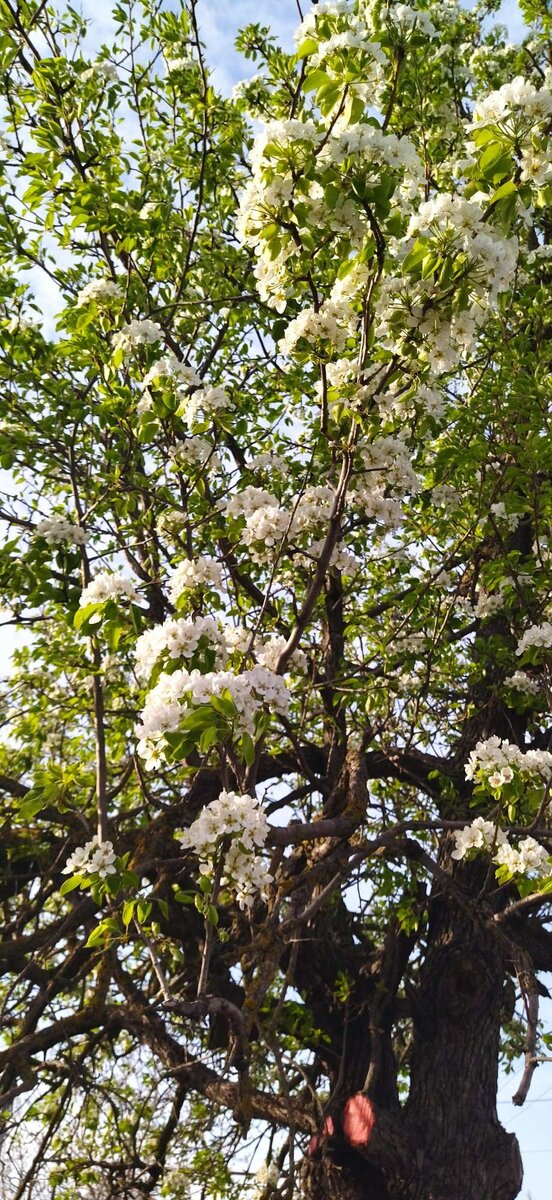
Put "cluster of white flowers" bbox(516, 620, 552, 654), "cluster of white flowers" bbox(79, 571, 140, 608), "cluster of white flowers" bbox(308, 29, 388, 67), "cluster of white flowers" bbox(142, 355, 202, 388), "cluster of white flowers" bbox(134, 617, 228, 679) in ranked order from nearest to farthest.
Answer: "cluster of white flowers" bbox(308, 29, 388, 67) < "cluster of white flowers" bbox(134, 617, 228, 679) < "cluster of white flowers" bbox(79, 571, 140, 608) < "cluster of white flowers" bbox(142, 355, 202, 388) < "cluster of white flowers" bbox(516, 620, 552, 654)

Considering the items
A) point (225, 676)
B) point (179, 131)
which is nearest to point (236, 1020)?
point (225, 676)

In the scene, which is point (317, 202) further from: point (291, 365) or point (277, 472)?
point (291, 365)

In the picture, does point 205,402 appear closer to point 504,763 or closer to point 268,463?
point 268,463

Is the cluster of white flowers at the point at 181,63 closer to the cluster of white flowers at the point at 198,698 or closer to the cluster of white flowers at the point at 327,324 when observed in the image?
the cluster of white flowers at the point at 327,324

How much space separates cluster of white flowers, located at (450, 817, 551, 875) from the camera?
3.67 meters

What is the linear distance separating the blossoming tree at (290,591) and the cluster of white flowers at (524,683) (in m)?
0.07

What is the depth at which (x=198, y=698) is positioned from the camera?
8.23ft

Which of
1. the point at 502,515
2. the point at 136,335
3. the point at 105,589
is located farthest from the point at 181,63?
the point at 105,589

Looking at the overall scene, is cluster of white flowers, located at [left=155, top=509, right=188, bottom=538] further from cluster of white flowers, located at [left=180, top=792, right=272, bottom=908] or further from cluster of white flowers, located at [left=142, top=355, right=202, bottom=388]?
cluster of white flowers, located at [left=180, top=792, right=272, bottom=908]

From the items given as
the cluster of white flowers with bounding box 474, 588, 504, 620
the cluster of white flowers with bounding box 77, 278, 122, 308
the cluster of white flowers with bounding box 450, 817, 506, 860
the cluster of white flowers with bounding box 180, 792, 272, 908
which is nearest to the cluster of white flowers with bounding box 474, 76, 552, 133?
the cluster of white flowers with bounding box 77, 278, 122, 308

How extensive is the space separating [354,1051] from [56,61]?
18.2ft

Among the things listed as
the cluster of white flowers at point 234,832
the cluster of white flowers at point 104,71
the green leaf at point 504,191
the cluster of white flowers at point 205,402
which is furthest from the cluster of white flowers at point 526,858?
the cluster of white flowers at point 104,71

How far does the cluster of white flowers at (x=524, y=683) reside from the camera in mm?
5200

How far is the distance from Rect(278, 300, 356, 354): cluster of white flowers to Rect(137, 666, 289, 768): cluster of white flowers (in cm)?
107
